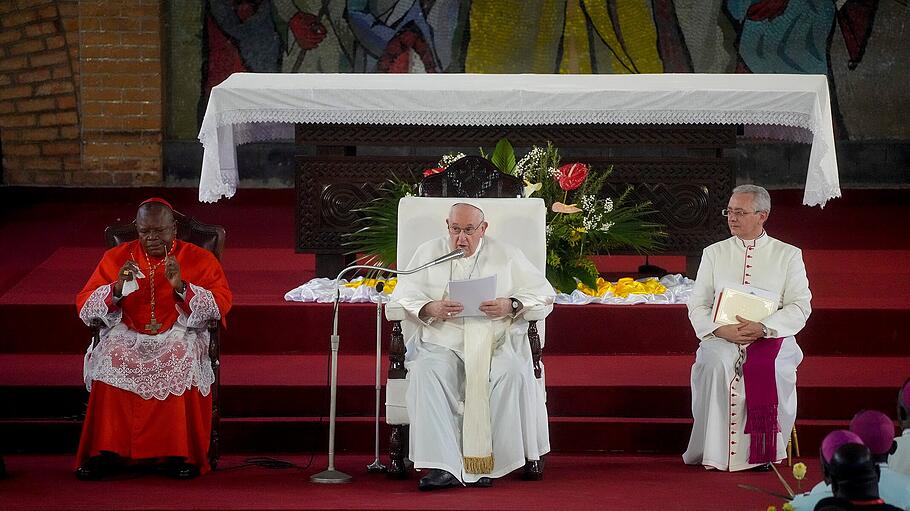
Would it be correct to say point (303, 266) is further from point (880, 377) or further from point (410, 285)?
point (880, 377)

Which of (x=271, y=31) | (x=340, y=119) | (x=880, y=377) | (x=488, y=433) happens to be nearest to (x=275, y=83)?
(x=340, y=119)

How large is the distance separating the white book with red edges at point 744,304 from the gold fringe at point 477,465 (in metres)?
1.23

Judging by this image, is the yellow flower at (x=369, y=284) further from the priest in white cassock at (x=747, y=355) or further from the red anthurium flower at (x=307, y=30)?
the red anthurium flower at (x=307, y=30)

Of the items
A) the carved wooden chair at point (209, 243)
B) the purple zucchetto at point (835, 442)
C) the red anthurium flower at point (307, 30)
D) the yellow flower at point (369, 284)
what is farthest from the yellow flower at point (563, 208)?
the red anthurium flower at point (307, 30)

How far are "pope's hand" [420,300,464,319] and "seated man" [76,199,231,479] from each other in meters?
0.89

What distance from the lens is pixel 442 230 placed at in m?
6.36

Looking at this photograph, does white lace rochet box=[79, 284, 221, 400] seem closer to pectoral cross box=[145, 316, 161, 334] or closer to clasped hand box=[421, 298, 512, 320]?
pectoral cross box=[145, 316, 161, 334]

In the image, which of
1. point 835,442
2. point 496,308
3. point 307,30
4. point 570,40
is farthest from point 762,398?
point 307,30

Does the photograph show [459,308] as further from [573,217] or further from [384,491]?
[573,217]

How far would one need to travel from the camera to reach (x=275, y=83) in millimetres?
7996

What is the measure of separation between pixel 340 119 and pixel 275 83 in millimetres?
468

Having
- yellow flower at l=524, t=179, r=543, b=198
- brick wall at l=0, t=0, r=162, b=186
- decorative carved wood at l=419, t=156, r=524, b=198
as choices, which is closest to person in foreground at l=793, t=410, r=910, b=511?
decorative carved wood at l=419, t=156, r=524, b=198

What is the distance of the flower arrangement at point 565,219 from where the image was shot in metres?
7.42

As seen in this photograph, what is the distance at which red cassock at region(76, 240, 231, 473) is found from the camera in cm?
583
